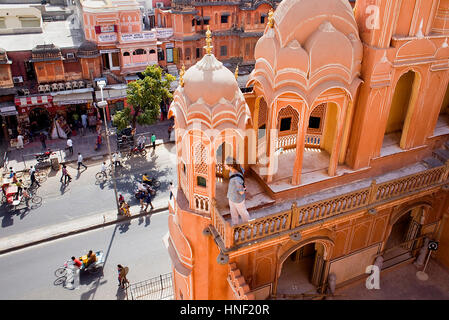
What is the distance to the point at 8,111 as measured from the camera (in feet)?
101

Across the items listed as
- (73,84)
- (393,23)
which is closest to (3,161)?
(73,84)

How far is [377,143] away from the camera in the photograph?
1414cm

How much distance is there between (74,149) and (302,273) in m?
21.9

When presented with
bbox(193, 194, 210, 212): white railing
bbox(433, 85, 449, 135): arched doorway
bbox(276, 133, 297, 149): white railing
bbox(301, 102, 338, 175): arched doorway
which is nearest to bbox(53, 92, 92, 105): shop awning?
bbox(276, 133, 297, 149): white railing

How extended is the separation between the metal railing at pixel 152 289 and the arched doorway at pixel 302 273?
553cm

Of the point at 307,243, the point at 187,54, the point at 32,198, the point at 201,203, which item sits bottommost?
the point at 32,198

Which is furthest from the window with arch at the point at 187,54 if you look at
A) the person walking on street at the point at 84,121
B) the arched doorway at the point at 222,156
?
the arched doorway at the point at 222,156

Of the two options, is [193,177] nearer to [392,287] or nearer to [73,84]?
[392,287]

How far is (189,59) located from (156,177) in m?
16.9

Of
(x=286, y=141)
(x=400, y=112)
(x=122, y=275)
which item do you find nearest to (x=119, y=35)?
(x=122, y=275)

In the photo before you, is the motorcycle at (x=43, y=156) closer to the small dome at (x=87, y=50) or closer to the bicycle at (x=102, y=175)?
the bicycle at (x=102, y=175)

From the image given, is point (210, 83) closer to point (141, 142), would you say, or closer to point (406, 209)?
point (406, 209)

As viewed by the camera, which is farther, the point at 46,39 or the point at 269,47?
the point at 46,39

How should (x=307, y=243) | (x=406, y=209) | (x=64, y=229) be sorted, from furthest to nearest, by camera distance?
(x=64, y=229), (x=406, y=209), (x=307, y=243)
